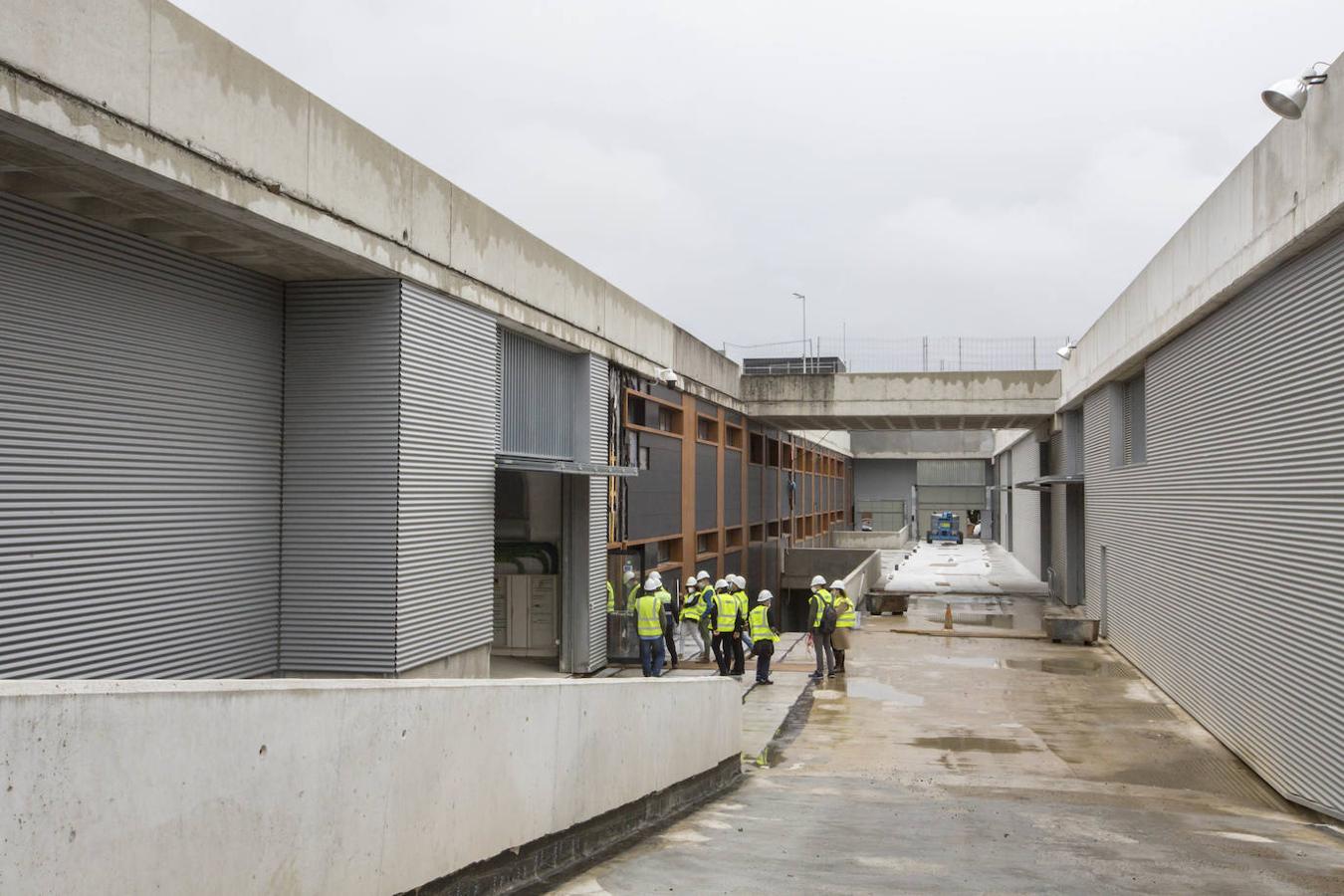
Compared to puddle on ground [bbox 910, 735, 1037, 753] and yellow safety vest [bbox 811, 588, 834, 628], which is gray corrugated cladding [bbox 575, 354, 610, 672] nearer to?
yellow safety vest [bbox 811, 588, 834, 628]

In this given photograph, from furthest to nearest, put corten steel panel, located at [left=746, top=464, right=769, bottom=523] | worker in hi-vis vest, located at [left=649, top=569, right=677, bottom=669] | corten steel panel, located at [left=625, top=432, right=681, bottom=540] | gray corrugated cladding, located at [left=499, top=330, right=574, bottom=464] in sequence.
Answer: corten steel panel, located at [left=746, top=464, right=769, bottom=523]
corten steel panel, located at [left=625, top=432, right=681, bottom=540]
worker in hi-vis vest, located at [left=649, top=569, right=677, bottom=669]
gray corrugated cladding, located at [left=499, top=330, right=574, bottom=464]

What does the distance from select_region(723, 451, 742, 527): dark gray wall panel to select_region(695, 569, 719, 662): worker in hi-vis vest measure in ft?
30.9

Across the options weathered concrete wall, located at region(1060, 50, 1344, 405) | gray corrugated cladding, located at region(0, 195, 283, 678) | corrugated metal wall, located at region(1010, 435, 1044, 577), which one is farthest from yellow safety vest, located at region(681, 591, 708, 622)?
corrugated metal wall, located at region(1010, 435, 1044, 577)

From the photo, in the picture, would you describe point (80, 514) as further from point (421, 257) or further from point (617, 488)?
point (617, 488)

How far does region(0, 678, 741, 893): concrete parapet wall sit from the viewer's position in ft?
12.1

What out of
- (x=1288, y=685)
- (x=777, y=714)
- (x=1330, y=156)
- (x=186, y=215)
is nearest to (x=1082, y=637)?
(x=777, y=714)

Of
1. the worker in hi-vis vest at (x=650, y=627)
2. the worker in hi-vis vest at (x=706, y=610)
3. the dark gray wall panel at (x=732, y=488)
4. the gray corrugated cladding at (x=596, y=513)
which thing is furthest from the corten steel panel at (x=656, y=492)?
the dark gray wall panel at (x=732, y=488)

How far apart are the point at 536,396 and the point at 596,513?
2.92 m

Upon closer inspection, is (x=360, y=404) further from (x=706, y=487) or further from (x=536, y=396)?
(x=706, y=487)

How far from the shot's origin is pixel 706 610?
63.6ft

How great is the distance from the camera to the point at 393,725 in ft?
18.0

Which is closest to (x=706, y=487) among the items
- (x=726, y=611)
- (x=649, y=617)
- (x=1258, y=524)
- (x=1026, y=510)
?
(x=726, y=611)

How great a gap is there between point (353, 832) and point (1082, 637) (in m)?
22.4

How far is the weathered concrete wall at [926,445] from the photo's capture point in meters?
69.0
